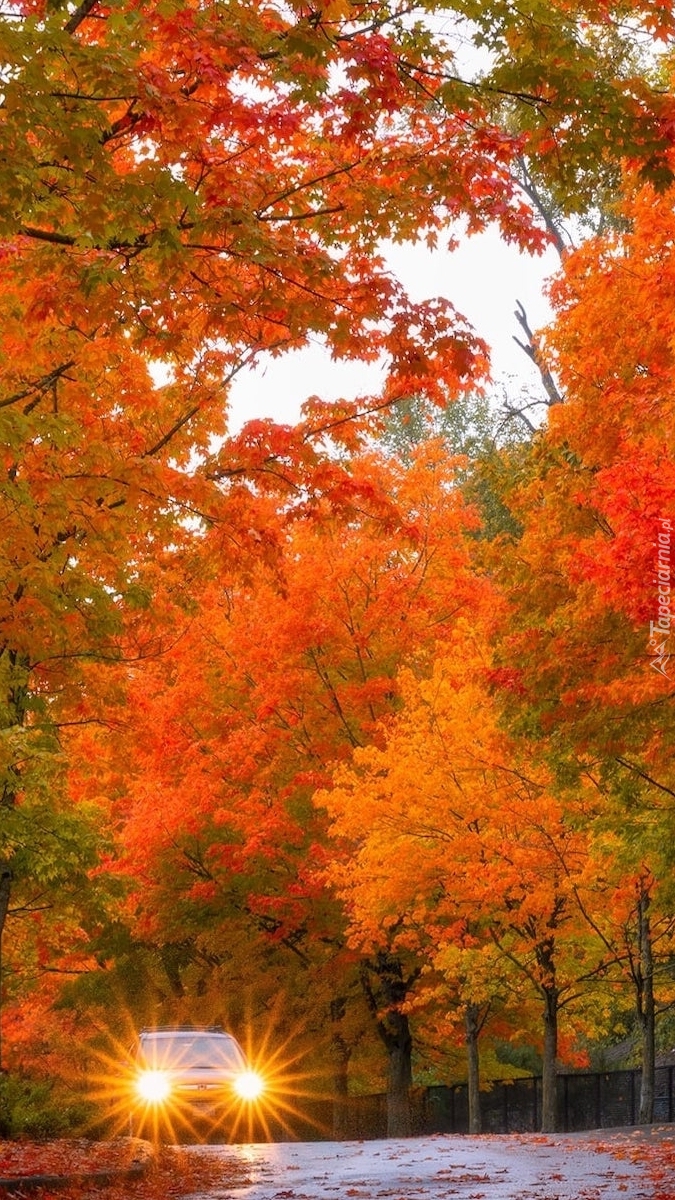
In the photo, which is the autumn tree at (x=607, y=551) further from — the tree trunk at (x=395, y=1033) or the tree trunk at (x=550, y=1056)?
the tree trunk at (x=395, y=1033)

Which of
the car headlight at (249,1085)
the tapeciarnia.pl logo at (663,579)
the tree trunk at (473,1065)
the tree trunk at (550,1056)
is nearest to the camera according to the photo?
the tapeciarnia.pl logo at (663,579)

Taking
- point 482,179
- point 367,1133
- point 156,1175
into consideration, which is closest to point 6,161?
point 482,179

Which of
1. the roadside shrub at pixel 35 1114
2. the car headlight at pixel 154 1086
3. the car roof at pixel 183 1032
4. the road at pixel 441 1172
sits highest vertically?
the car roof at pixel 183 1032

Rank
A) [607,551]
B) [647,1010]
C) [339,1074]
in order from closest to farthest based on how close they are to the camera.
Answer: [607,551] < [647,1010] < [339,1074]

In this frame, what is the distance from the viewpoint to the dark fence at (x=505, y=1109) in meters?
27.5

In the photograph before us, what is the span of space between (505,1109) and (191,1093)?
17367mm

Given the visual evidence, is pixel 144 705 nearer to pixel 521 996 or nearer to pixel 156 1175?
pixel 521 996

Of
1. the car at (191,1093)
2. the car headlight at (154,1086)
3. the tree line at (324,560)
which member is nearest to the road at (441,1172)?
the car at (191,1093)

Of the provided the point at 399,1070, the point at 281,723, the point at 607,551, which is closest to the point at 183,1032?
the point at 607,551

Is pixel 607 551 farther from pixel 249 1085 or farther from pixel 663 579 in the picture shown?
pixel 249 1085

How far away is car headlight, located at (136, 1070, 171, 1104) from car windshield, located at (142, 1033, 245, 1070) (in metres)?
0.23

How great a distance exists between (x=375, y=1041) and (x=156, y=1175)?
56.7ft

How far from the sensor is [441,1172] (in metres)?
11.7

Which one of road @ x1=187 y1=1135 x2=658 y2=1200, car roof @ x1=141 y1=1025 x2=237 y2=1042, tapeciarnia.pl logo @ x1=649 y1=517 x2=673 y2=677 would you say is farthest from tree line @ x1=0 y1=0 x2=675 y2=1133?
road @ x1=187 y1=1135 x2=658 y2=1200
